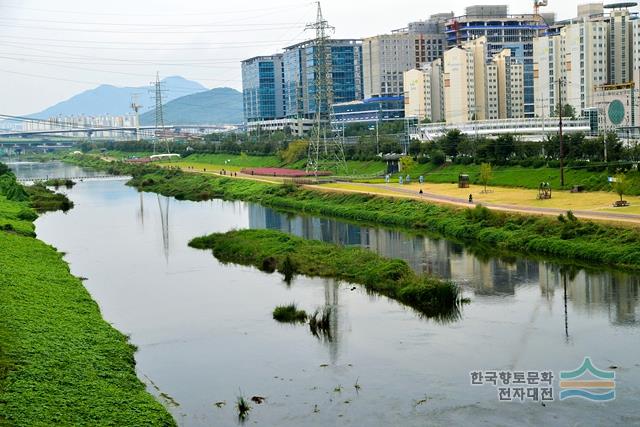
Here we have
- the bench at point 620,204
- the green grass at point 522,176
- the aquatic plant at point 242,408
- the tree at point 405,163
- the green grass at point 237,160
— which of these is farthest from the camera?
the green grass at point 237,160

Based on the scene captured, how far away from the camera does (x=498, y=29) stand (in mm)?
65375

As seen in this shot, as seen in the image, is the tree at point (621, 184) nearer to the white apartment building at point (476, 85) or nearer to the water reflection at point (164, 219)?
the water reflection at point (164, 219)

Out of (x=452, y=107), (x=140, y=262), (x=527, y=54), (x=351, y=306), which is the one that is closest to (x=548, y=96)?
(x=452, y=107)

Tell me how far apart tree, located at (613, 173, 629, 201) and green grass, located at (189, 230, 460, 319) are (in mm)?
6513

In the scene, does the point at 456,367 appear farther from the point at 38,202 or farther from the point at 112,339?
the point at 38,202

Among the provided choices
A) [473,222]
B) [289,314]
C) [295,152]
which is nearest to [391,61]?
[295,152]

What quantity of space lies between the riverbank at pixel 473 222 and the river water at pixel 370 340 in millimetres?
707

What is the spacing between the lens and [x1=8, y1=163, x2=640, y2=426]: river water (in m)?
9.02

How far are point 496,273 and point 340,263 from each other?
9.78 ft

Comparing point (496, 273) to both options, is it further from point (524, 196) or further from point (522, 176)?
point (522, 176)

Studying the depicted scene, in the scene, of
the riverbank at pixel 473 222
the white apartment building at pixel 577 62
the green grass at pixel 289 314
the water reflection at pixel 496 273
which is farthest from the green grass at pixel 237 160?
the green grass at pixel 289 314

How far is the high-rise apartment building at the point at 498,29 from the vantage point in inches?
2477

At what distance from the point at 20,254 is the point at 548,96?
39.3 metres

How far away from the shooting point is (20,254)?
1686 cm
